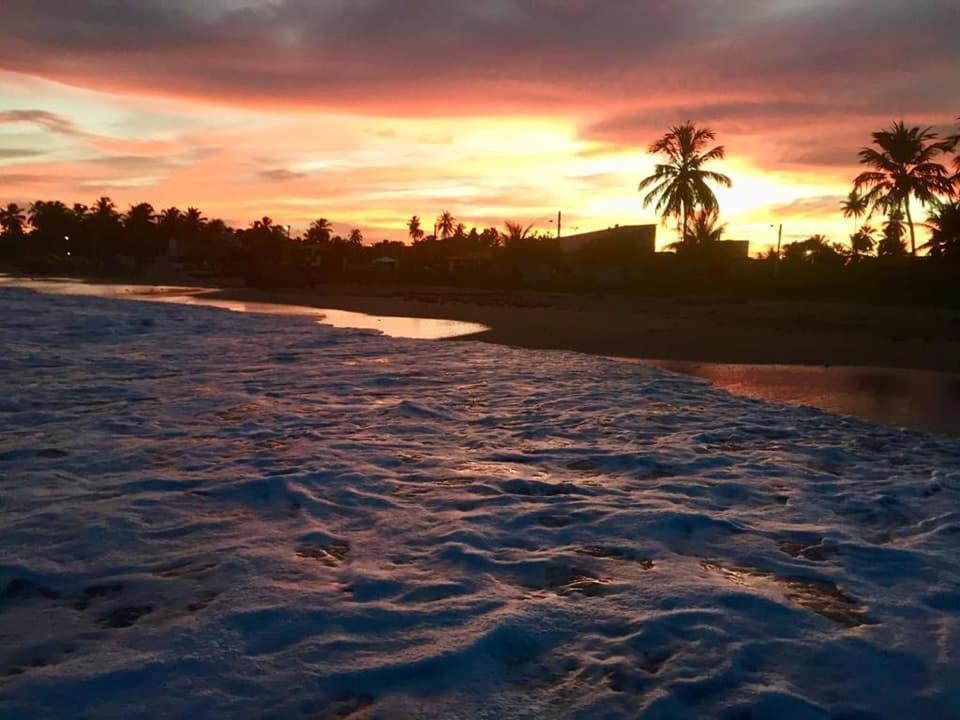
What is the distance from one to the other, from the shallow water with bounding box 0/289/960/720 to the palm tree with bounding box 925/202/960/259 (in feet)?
71.6

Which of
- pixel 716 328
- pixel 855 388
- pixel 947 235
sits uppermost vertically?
pixel 947 235

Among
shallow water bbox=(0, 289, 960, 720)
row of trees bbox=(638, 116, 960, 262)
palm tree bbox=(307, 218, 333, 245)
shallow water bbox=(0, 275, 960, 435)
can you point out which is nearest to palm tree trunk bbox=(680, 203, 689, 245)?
row of trees bbox=(638, 116, 960, 262)

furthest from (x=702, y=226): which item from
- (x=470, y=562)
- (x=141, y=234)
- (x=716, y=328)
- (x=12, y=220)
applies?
(x=12, y=220)

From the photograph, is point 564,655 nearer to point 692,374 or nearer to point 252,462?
point 252,462

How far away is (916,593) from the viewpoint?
13.0ft

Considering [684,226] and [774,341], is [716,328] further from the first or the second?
[684,226]

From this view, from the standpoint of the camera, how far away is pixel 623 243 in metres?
39.8

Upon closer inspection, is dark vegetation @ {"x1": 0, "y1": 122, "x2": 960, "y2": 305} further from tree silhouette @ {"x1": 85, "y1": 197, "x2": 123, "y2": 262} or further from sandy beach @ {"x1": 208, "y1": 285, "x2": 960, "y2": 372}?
tree silhouette @ {"x1": 85, "y1": 197, "x2": 123, "y2": 262}

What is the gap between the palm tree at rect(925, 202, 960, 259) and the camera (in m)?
26.1

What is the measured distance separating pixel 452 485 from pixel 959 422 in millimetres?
5865

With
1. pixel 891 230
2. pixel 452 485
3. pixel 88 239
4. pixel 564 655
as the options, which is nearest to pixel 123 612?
pixel 564 655

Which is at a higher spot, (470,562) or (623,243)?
(623,243)

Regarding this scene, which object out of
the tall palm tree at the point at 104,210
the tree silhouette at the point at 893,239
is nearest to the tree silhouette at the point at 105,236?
the tall palm tree at the point at 104,210

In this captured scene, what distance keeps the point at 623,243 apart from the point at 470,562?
121ft
